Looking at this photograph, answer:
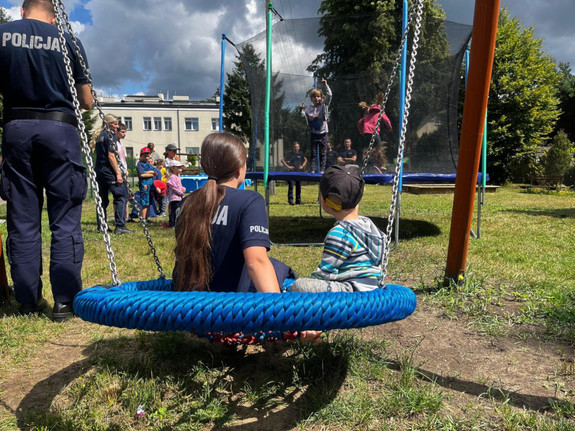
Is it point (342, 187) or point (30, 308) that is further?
point (30, 308)

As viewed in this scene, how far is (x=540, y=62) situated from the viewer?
75.0 feet

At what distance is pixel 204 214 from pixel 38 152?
141cm

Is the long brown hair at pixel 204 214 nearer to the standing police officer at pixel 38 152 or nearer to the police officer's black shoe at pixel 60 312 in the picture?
the standing police officer at pixel 38 152

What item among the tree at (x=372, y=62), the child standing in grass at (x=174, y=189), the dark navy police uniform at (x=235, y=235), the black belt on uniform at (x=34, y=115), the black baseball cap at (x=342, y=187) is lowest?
the child standing in grass at (x=174, y=189)

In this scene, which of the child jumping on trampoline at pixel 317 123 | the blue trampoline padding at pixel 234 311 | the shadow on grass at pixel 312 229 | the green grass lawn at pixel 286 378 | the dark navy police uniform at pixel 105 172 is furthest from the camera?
the child jumping on trampoline at pixel 317 123

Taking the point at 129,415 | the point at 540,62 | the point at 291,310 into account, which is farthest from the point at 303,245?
the point at 540,62

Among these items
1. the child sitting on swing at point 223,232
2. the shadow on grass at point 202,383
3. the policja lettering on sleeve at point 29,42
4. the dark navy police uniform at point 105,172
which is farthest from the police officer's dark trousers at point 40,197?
the dark navy police uniform at point 105,172

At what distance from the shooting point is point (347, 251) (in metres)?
1.85

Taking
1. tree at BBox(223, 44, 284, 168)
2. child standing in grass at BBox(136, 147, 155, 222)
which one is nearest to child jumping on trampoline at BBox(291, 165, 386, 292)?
tree at BBox(223, 44, 284, 168)

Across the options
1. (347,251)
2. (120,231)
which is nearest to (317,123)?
(120,231)

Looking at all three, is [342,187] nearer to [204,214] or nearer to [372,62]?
[204,214]

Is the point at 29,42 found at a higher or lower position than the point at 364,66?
lower

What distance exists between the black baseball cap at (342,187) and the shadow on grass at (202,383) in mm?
775

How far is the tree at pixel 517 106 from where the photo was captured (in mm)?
21875
